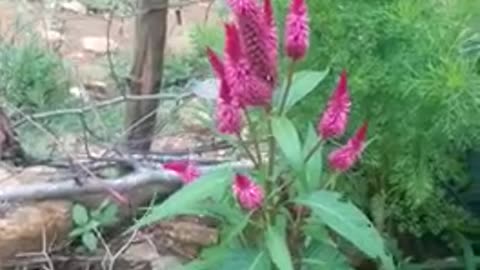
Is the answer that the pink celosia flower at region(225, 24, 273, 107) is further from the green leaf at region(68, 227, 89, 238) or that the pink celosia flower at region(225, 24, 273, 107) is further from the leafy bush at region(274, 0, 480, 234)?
the green leaf at region(68, 227, 89, 238)

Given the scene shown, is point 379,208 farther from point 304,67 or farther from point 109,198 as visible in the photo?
point 109,198

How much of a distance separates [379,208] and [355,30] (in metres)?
0.39

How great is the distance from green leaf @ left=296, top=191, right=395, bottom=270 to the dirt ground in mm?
2082

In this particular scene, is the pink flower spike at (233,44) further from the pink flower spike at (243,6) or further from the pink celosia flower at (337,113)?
the pink celosia flower at (337,113)

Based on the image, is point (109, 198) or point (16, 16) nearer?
point (109, 198)

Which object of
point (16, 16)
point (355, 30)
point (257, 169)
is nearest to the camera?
point (257, 169)

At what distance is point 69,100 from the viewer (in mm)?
3988

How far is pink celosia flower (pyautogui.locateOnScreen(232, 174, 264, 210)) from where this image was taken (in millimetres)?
2150

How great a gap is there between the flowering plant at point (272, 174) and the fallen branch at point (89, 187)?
2.03 feet

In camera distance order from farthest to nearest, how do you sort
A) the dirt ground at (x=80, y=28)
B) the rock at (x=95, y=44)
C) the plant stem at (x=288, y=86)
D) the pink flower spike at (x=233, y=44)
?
the rock at (x=95, y=44) → the dirt ground at (x=80, y=28) → the plant stem at (x=288, y=86) → the pink flower spike at (x=233, y=44)

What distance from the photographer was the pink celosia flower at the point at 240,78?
2.07 metres

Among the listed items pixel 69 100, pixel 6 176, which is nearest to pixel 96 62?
pixel 69 100

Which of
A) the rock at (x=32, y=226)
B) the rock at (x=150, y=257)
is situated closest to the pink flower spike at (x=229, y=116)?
the rock at (x=150, y=257)

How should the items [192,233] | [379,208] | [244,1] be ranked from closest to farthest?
[244,1] → [379,208] → [192,233]
